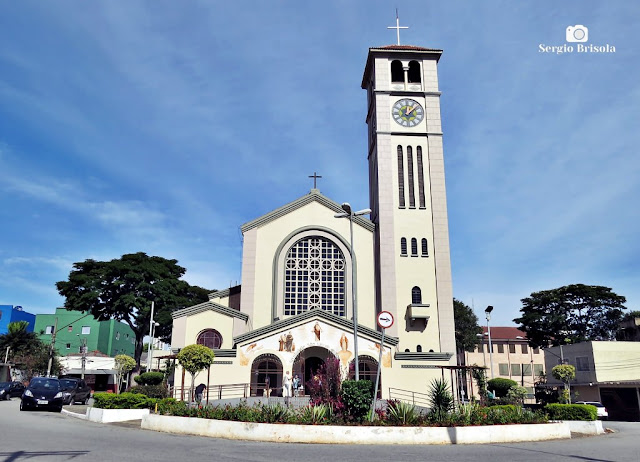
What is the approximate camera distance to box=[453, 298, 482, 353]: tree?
201 ft

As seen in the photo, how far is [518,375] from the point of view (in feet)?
231

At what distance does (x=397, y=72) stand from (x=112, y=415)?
31.5m

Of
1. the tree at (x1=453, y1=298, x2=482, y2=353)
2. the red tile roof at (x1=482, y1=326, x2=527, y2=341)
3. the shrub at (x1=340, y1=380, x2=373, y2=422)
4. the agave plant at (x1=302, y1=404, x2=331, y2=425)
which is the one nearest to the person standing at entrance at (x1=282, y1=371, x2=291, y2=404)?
the agave plant at (x1=302, y1=404, x2=331, y2=425)

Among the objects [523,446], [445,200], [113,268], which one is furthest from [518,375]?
[523,446]

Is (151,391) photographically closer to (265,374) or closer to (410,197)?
(265,374)

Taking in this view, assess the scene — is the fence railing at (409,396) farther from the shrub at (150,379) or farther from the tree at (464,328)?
the tree at (464,328)

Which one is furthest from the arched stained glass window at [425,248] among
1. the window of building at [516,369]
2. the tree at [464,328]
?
the window of building at [516,369]

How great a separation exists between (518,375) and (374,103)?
4870cm

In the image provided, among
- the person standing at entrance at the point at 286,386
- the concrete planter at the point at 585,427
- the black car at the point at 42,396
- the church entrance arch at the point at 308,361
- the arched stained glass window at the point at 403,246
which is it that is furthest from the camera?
the arched stained glass window at the point at 403,246

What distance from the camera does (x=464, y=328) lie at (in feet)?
203

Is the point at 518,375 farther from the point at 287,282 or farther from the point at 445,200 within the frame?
the point at 287,282

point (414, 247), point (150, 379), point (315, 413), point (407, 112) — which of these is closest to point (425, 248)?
point (414, 247)

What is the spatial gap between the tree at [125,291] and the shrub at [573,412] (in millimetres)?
39885

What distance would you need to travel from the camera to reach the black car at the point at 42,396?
22.1 meters
